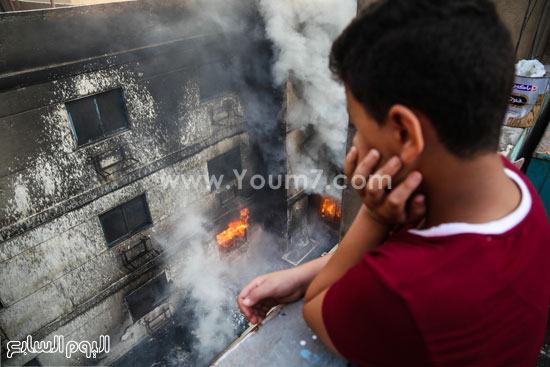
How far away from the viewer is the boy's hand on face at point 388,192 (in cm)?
128

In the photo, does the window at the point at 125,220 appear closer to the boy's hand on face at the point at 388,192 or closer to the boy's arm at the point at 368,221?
the boy's arm at the point at 368,221

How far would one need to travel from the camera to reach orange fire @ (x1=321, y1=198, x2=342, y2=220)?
15.1 m

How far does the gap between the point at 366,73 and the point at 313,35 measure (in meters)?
11.1

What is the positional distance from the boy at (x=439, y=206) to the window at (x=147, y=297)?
10822 millimetres

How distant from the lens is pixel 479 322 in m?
1.07

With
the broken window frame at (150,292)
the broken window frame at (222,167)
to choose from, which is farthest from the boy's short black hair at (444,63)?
the broken window frame at (150,292)

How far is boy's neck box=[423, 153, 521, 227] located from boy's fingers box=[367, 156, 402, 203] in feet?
0.39

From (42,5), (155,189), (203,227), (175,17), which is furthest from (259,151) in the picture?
(42,5)

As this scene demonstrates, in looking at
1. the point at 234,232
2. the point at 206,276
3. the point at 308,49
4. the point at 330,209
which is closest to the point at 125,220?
the point at 206,276

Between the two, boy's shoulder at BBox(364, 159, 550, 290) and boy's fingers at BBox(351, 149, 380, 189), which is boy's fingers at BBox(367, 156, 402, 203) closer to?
boy's fingers at BBox(351, 149, 380, 189)

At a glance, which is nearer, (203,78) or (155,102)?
(155,102)

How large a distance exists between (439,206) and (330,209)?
46.6 ft

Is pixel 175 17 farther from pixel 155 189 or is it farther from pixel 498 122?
pixel 498 122

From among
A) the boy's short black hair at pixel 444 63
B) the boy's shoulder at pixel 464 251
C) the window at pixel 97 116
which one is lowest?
the window at pixel 97 116
